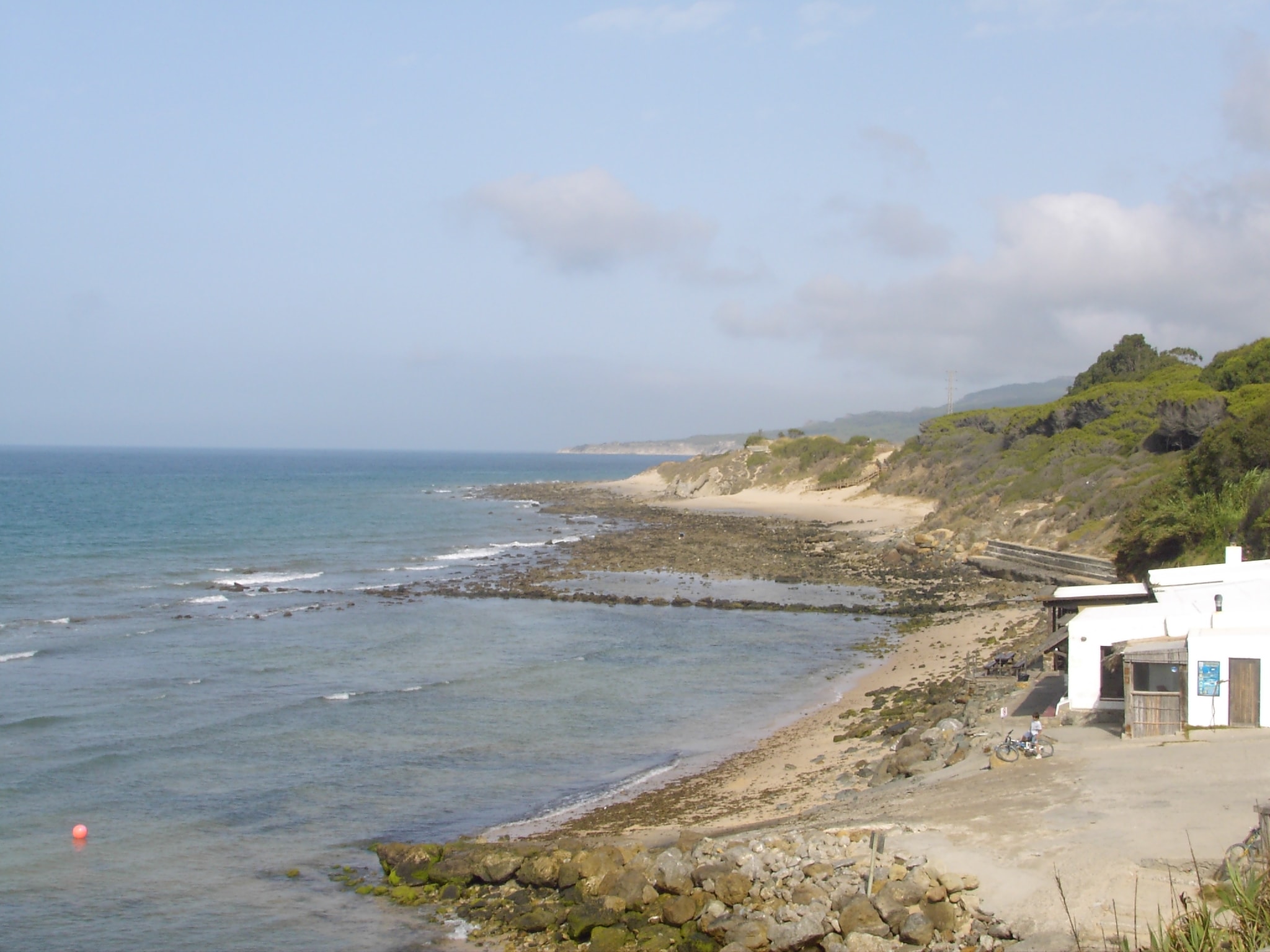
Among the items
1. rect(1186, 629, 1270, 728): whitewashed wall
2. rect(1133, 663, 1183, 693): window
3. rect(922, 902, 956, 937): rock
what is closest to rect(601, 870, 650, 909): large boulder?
rect(922, 902, 956, 937): rock

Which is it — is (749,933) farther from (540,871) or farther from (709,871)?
(540,871)

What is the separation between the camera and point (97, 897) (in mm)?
14992

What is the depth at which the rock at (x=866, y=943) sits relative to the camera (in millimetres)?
11195

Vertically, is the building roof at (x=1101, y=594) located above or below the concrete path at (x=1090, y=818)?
above

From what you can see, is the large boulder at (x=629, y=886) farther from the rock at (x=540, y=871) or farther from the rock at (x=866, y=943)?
the rock at (x=866, y=943)

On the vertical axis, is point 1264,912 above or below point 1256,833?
above

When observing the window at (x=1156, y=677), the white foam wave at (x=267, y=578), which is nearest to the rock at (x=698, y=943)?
the window at (x=1156, y=677)

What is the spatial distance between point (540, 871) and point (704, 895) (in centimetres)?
254

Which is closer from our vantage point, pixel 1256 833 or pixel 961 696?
pixel 1256 833

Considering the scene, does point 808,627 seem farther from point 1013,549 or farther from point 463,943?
point 463,943

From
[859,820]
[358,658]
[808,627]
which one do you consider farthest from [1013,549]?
[859,820]

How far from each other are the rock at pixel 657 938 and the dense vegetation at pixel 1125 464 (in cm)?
2169

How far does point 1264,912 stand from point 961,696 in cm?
A: 1720

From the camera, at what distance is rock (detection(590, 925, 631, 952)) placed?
12.5 meters
